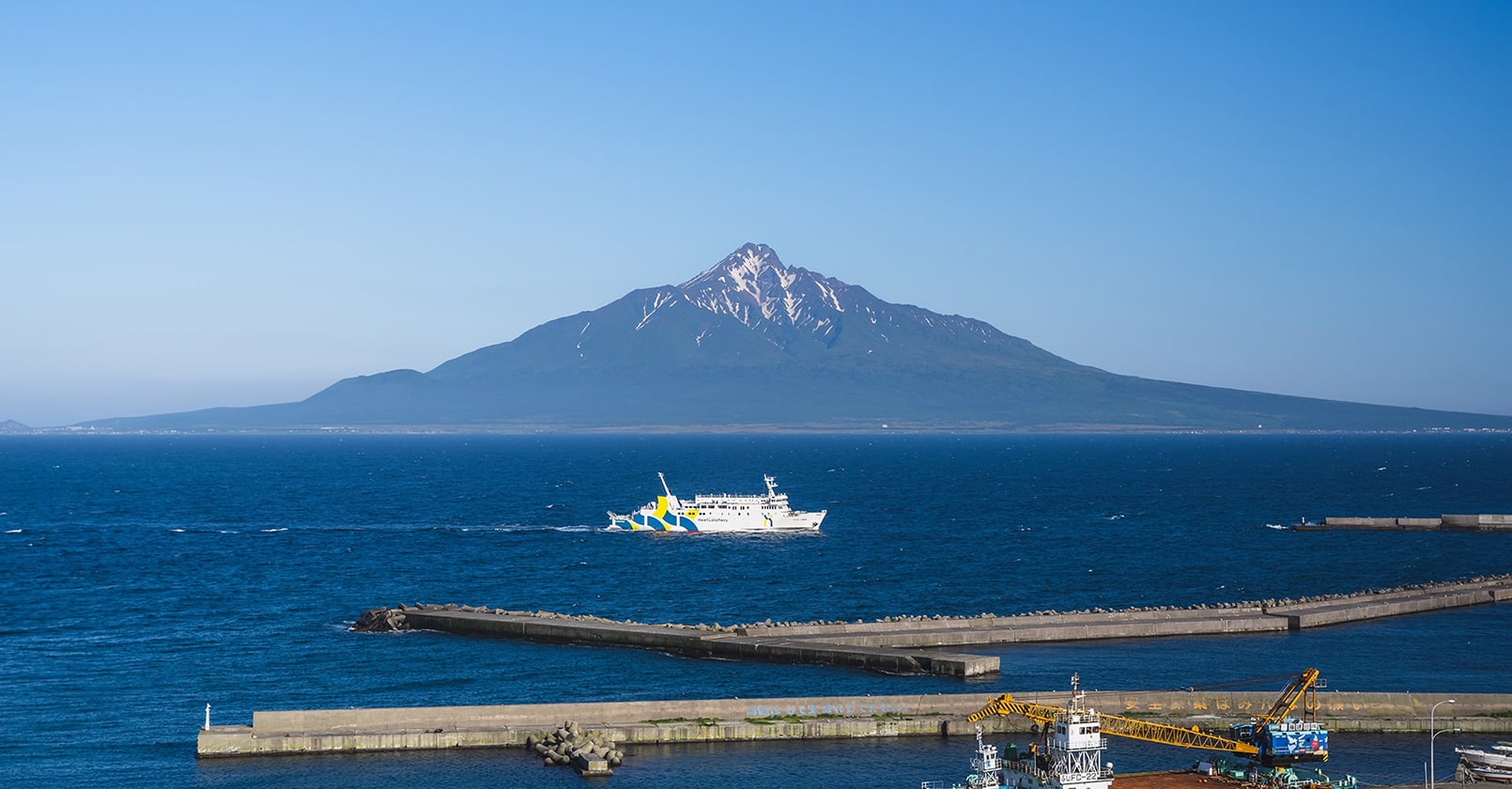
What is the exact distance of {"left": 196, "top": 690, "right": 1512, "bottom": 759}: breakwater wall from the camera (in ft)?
181

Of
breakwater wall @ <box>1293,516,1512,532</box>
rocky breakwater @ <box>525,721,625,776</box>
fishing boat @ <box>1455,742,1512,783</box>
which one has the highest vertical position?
breakwater wall @ <box>1293,516,1512,532</box>

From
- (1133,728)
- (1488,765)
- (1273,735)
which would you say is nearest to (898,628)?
(1133,728)

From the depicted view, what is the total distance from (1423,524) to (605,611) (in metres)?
96.0

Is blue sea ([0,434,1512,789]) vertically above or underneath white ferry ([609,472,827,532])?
underneath

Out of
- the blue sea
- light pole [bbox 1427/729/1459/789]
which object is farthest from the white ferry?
light pole [bbox 1427/729/1459/789]

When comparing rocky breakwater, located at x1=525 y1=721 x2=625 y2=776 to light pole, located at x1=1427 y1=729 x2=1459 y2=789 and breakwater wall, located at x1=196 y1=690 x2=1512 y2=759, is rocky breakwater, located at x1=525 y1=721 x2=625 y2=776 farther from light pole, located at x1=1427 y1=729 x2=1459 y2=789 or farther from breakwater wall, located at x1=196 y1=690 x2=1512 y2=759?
light pole, located at x1=1427 y1=729 x2=1459 y2=789

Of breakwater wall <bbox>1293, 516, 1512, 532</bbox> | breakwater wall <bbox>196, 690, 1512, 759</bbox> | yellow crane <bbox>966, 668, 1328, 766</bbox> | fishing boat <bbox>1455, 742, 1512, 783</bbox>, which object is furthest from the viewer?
breakwater wall <bbox>1293, 516, 1512, 532</bbox>

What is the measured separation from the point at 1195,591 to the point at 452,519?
87291mm

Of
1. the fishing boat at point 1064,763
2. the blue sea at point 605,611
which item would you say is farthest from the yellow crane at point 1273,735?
the blue sea at point 605,611

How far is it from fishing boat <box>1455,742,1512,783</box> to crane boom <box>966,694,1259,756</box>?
7.41m

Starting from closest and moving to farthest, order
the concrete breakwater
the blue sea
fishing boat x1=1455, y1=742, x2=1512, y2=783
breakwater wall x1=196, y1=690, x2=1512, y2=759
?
fishing boat x1=1455, y1=742, x2=1512, y2=783 → the blue sea → breakwater wall x1=196, y1=690, x2=1512, y2=759 → the concrete breakwater

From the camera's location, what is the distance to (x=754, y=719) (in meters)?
57.7

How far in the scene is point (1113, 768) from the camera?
5225 cm

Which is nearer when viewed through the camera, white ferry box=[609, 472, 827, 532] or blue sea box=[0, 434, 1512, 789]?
blue sea box=[0, 434, 1512, 789]
